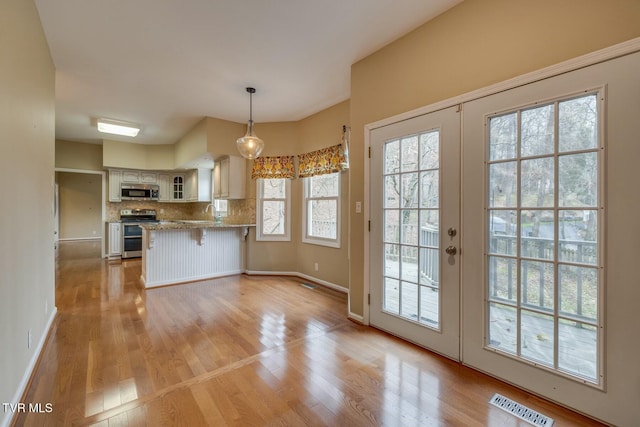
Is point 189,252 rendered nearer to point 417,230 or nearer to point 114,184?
point 417,230

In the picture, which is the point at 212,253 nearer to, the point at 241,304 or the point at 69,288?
the point at 241,304

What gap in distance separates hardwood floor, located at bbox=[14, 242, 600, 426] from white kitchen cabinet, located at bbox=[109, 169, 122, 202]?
4.27 meters

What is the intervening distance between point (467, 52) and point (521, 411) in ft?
8.21

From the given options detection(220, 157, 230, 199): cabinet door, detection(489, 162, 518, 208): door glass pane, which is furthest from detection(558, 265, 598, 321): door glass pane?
detection(220, 157, 230, 199): cabinet door

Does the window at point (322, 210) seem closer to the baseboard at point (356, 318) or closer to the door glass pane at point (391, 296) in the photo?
the baseboard at point (356, 318)

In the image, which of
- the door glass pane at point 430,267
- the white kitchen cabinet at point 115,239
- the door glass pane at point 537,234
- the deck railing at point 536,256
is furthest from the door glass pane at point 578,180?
the white kitchen cabinet at point 115,239

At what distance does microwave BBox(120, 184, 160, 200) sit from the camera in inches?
277

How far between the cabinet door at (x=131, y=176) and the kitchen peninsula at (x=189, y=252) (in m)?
3.15

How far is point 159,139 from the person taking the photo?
6.54m

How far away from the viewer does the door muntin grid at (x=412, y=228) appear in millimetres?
2412

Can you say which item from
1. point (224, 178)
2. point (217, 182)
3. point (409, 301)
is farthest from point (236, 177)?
point (409, 301)

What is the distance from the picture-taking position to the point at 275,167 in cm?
504

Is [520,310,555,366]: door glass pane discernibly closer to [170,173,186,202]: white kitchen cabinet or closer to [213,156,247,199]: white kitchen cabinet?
[213,156,247,199]: white kitchen cabinet

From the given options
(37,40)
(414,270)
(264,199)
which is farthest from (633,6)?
(264,199)
